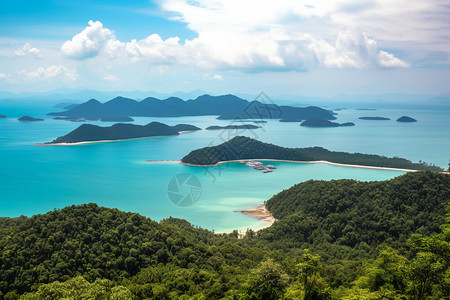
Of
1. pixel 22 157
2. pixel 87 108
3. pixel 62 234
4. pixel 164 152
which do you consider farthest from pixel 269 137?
pixel 87 108

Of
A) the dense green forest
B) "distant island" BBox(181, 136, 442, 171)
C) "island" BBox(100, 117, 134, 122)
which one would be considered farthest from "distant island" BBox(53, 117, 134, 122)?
the dense green forest

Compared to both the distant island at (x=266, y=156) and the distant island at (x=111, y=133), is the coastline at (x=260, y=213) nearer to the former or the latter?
the distant island at (x=266, y=156)

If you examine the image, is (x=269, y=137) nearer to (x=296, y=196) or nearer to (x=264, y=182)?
(x=264, y=182)

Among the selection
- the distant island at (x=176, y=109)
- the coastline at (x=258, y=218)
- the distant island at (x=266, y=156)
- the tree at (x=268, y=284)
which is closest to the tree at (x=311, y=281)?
the tree at (x=268, y=284)

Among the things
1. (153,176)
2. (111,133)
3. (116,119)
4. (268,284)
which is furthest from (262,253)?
(116,119)

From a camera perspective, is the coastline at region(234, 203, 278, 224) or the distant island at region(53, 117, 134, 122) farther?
the distant island at region(53, 117, 134, 122)

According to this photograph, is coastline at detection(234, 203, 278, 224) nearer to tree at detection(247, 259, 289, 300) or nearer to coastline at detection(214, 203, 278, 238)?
coastline at detection(214, 203, 278, 238)
